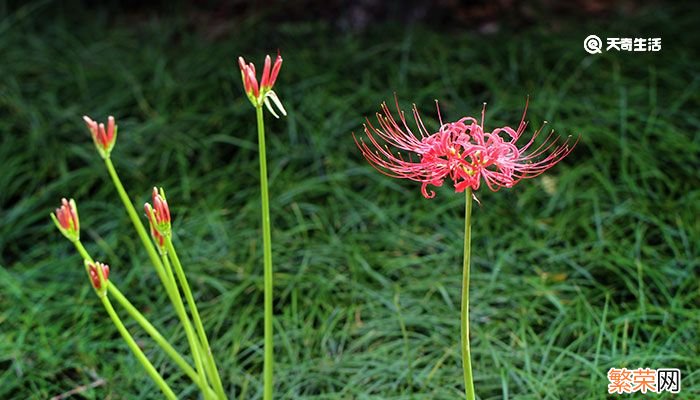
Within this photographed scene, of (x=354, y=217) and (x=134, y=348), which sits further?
(x=354, y=217)

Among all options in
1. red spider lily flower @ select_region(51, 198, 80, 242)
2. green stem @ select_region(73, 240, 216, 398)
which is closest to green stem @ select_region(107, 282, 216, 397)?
green stem @ select_region(73, 240, 216, 398)

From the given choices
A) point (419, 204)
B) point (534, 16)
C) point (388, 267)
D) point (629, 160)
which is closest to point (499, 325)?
point (388, 267)

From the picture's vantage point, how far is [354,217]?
8.35 ft

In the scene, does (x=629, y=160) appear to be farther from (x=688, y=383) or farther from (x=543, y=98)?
(x=688, y=383)

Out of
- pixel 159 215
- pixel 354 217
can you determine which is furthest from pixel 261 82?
pixel 354 217

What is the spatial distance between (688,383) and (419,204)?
97 cm

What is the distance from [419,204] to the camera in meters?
2.61

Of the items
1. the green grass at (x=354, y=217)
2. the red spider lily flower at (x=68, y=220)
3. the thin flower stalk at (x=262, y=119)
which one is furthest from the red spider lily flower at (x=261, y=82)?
the green grass at (x=354, y=217)

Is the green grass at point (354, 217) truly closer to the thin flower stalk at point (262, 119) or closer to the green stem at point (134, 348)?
the thin flower stalk at point (262, 119)

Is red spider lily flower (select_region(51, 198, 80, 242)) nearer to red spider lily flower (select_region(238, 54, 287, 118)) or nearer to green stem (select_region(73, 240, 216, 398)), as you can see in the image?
green stem (select_region(73, 240, 216, 398))

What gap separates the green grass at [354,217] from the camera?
2.04 meters

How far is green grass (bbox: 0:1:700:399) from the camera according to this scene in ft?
6.70

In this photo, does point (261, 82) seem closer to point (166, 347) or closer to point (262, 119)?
point (262, 119)

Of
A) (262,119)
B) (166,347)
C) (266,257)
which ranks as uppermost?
(262,119)
